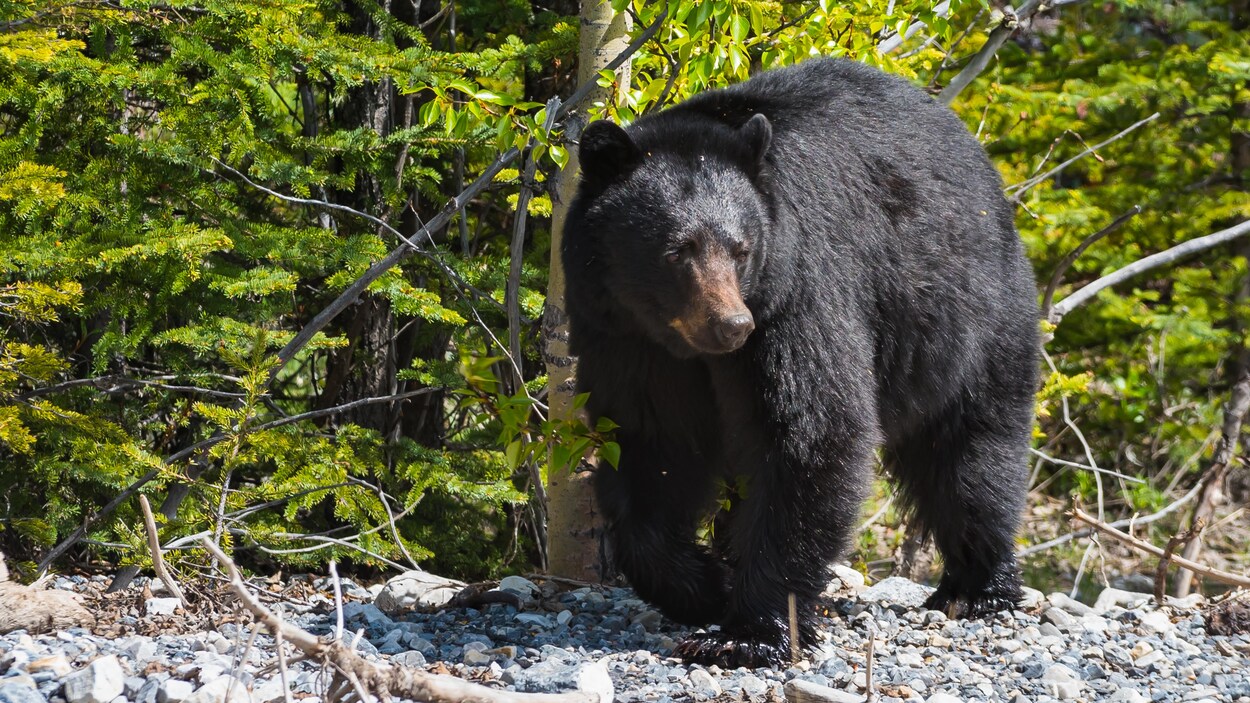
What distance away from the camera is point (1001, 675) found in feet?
12.1

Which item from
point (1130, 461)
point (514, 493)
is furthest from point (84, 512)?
point (1130, 461)

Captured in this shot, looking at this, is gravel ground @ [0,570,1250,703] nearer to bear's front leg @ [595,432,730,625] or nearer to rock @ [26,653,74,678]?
rock @ [26,653,74,678]

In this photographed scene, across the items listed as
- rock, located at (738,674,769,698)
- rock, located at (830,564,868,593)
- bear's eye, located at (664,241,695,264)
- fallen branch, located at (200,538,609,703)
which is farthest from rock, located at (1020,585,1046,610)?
fallen branch, located at (200,538,609,703)

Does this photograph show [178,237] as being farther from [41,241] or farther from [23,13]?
[23,13]

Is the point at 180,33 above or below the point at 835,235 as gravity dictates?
above

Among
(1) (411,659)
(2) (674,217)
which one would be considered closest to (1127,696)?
(2) (674,217)

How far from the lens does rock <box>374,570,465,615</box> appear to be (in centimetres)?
423

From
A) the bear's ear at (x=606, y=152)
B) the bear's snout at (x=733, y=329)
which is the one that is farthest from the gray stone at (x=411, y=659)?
the bear's ear at (x=606, y=152)

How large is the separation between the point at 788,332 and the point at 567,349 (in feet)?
3.27

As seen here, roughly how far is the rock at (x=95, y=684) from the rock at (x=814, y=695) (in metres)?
1.66

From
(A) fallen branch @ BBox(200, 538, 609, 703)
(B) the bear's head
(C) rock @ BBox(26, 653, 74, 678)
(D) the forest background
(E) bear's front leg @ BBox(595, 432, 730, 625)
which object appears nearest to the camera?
(A) fallen branch @ BBox(200, 538, 609, 703)

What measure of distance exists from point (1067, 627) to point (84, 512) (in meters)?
3.65

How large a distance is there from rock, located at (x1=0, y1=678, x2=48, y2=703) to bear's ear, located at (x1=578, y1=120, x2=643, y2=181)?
2101 millimetres

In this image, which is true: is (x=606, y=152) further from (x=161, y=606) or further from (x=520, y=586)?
(x=161, y=606)
